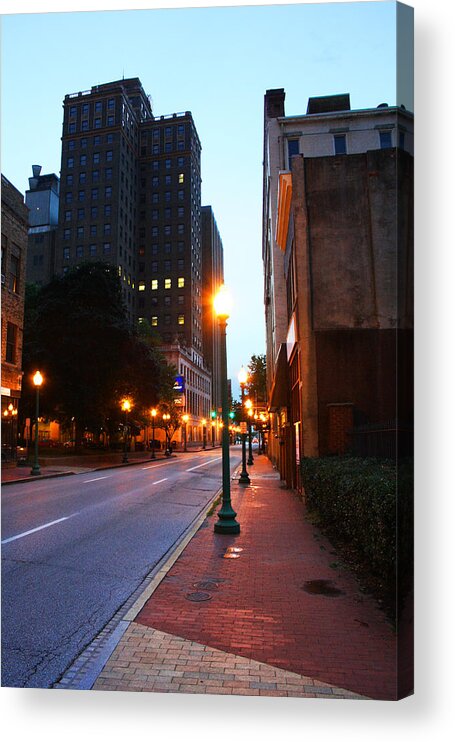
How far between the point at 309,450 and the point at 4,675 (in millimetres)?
9633

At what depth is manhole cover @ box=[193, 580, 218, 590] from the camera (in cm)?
619

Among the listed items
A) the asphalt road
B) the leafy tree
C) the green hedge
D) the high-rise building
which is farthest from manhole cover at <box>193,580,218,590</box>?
the high-rise building

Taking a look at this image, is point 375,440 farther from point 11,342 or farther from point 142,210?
point 142,210

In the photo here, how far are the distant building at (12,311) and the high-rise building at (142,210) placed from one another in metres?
58.0

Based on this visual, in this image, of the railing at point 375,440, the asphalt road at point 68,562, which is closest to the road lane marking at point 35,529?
the asphalt road at point 68,562

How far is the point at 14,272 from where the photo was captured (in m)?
22.8

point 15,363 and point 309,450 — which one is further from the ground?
point 15,363

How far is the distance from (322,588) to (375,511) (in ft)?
5.22

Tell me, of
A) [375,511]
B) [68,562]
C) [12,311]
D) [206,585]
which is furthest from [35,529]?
[12,311]

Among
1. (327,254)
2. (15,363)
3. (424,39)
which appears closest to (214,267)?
(15,363)

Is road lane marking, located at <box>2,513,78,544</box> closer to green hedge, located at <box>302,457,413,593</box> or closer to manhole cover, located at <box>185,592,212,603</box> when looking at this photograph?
manhole cover, located at <box>185,592,212,603</box>

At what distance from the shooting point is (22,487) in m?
18.9

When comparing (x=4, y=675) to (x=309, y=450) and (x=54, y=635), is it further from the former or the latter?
(x=309, y=450)

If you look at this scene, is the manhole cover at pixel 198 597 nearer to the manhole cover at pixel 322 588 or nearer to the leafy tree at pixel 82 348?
the manhole cover at pixel 322 588
